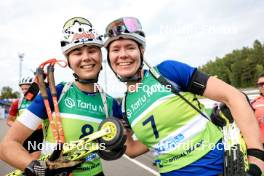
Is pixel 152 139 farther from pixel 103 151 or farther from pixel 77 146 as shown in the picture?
pixel 77 146

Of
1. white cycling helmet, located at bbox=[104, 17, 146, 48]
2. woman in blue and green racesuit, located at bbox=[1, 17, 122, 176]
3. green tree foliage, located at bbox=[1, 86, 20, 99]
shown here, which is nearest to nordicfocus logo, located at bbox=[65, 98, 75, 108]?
woman in blue and green racesuit, located at bbox=[1, 17, 122, 176]

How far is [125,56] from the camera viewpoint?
2.65 meters

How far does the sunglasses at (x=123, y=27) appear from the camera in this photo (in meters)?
2.68

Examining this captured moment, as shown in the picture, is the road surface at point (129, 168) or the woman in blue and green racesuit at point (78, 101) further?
the road surface at point (129, 168)

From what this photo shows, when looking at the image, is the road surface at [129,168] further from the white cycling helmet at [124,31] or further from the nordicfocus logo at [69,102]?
the white cycling helmet at [124,31]

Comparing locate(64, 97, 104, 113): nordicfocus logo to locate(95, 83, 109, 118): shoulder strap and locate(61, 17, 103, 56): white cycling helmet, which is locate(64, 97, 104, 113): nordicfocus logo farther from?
locate(61, 17, 103, 56): white cycling helmet

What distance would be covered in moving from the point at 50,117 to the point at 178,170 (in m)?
1.03

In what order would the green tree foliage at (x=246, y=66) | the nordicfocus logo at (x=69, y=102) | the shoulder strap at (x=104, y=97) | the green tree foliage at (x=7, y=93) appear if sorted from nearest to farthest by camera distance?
the nordicfocus logo at (x=69, y=102)
the shoulder strap at (x=104, y=97)
the green tree foliage at (x=246, y=66)
the green tree foliage at (x=7, y=93)

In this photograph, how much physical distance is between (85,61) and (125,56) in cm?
41

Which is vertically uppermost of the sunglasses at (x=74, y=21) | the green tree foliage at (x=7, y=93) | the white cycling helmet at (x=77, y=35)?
the sunglasses at (x=74, y=21)

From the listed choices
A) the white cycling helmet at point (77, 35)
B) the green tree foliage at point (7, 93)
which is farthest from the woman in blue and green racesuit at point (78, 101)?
the green tree foliage at point (7, 93)

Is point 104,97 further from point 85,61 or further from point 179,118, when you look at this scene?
point 179,118

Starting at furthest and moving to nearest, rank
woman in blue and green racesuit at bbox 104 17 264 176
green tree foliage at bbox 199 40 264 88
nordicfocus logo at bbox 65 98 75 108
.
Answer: green tree foliage at bbox 199 40 264 88 → nordicfocus logo at bbox 65 98 75 108 → woman in blue and green racesuit at bbox 104 17 264 176

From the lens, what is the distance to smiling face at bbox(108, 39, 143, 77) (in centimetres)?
267
